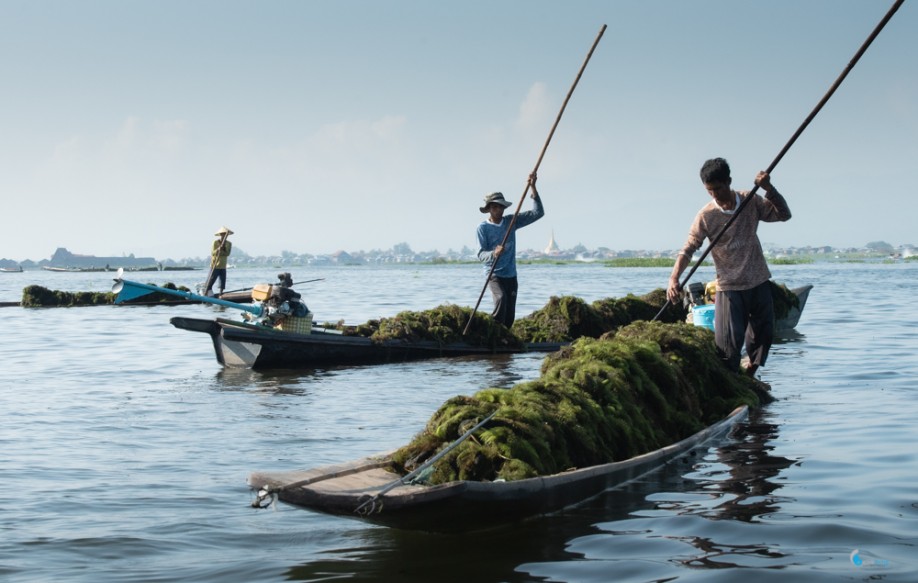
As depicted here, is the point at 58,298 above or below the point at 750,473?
above

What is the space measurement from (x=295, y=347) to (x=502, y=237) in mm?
3143

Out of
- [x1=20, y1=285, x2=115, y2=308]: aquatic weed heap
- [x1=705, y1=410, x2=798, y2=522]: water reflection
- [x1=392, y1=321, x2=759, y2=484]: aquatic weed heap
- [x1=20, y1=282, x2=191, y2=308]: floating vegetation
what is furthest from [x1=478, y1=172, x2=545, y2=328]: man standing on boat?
[x1=20, y1=285, x2=115, y2=308]: aquatic weed heap

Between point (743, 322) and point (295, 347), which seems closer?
point (743, 322)

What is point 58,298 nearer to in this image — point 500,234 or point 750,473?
point 500,234

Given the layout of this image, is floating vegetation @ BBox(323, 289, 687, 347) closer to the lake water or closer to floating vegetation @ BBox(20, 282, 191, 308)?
the lake water

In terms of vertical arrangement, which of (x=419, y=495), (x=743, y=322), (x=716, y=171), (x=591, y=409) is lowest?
(x=419, y=495)

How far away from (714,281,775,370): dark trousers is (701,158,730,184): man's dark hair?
0.96 m

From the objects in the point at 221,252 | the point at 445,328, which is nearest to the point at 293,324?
the point at 445,328

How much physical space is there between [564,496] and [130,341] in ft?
48.8

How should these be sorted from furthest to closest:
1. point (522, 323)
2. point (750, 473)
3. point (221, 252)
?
point (221, 252) → point (522, 323) → point (750, 473)

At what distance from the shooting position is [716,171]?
24.5 ft

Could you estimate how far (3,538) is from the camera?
17.5ft

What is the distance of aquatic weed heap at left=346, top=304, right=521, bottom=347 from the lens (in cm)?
1391

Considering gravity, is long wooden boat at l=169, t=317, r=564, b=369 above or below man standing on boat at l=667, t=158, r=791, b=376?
below
